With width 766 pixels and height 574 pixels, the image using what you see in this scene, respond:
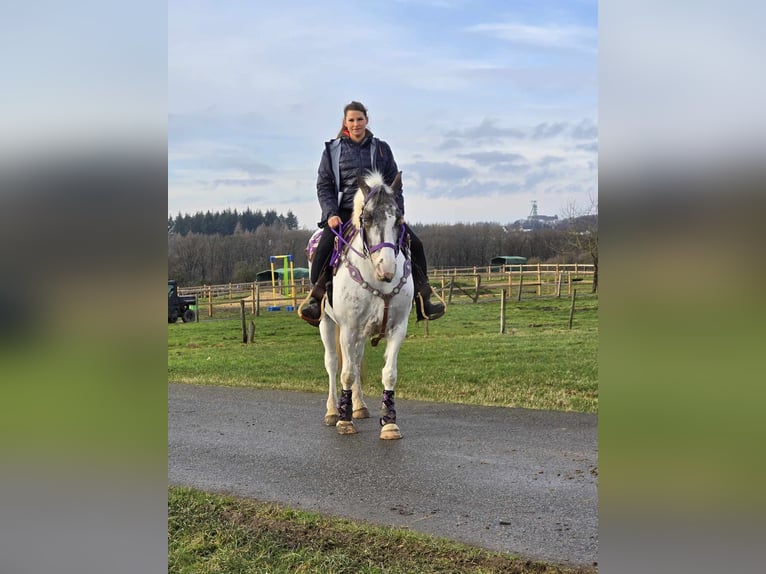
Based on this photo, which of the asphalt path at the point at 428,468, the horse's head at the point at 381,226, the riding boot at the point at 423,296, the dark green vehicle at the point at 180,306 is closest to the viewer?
the asphalt path at the point at 428,468

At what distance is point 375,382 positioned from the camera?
473 inches

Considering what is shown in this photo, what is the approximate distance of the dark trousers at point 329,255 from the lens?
25.4ft

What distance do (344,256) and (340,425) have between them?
1.82 m

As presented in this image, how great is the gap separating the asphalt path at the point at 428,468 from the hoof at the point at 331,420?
134mm

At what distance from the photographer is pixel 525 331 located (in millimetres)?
21359

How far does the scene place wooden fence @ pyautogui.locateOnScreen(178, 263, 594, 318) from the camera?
2808cm

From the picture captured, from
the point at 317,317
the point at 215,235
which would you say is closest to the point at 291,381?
the point at 317,317

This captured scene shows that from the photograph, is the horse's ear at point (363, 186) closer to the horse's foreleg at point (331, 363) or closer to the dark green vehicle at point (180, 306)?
the horse's foreleg at point (331, 363)

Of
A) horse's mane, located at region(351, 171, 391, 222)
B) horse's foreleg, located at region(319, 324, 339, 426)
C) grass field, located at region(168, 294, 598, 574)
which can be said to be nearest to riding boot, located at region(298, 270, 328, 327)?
horse's foreleg, located at region(319, 324, 339, 426)

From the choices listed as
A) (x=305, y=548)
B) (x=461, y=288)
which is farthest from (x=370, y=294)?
(x=461, y=288)

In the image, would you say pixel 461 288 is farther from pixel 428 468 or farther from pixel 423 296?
pixel 428 468

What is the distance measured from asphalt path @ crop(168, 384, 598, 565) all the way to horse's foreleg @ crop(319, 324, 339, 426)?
200mm

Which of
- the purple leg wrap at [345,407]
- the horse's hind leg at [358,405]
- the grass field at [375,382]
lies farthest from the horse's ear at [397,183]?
the grass field at [375,382]

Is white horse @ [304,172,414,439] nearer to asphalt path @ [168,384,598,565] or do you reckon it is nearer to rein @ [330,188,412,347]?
rein @ [330,188,412,347]
